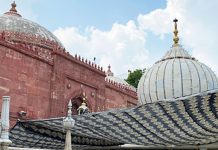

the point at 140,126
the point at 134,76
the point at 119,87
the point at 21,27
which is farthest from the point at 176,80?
the point at 134,76

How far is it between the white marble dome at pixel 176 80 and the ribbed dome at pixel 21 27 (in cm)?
553

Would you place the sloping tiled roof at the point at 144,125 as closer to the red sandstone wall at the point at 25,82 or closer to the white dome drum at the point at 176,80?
the white dome drum at the point at 176,80

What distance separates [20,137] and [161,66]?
16.6 ft

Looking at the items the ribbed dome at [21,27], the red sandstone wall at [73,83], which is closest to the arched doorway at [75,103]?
the red sandstone wall at [73,83]

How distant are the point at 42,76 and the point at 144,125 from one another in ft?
21.8

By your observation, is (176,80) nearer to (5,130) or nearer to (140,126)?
(140,126)

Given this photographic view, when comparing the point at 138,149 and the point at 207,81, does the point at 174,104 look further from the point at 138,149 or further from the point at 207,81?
the point at 207,81

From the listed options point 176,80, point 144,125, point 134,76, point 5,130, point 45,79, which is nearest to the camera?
point 5,130

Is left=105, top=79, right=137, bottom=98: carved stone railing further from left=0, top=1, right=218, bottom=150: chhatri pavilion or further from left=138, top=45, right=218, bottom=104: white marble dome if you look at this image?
left=0, top=1, right=218, bottom=150: chhatri pavilion

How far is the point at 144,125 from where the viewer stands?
624cm

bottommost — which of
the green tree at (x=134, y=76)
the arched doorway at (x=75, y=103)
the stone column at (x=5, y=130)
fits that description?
the stone column at (x=5, y=130)

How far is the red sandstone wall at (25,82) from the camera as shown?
1099cm

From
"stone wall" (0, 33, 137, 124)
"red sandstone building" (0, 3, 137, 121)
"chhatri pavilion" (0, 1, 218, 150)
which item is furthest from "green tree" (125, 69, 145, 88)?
"chhatri pavilion" (0, 1, 218, 150)

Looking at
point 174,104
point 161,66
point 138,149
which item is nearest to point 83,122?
point 174,104
